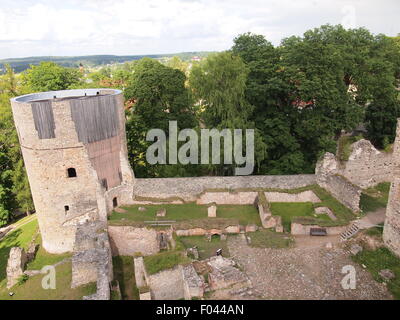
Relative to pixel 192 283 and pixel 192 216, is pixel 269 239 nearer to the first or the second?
pixel 192 216

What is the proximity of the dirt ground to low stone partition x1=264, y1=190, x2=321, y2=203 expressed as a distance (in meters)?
4.30

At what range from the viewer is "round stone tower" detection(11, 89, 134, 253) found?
16.4 m

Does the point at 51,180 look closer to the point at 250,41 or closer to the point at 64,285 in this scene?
the point at 64,285

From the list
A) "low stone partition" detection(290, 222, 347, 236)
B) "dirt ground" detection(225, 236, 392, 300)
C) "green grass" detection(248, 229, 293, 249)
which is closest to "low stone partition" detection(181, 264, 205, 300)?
"dirt ground" detection(225, 236, 392, 300)

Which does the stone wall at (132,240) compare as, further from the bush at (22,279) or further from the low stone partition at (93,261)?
the bush at (22,279)

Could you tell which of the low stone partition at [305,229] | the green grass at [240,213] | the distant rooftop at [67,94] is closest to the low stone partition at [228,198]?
the green grass at [240,213]

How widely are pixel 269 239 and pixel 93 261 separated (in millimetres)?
8385

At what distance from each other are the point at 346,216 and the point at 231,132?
8.88 m

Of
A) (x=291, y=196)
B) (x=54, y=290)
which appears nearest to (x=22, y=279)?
(x=54, y=290)

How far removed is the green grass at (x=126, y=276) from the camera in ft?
47.4

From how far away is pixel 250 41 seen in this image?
83.8 ft

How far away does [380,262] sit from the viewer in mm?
13531
